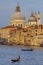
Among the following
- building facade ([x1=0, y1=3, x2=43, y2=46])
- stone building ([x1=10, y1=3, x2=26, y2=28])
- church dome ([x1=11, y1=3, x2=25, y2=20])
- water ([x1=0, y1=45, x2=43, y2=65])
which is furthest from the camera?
Answer: church dome ([x1=11, y1=3, x2=25, y2=20])

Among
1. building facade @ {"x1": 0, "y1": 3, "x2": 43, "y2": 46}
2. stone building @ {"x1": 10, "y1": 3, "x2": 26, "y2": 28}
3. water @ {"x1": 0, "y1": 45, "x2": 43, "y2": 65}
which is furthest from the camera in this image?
stone building @ {"x1": 10, "y1": 3, "x2": 26, "y2": 28}

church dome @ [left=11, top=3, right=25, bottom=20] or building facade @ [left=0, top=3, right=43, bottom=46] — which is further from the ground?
church dome @ [left=11, top=3, right=25, bottom=20]

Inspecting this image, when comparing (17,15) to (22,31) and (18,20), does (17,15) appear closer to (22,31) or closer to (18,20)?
(18,20)

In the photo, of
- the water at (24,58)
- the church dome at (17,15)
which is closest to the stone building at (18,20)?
the church dome at (17,15)

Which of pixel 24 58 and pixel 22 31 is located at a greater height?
pixel 24 58

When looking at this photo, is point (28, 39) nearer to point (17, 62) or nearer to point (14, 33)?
point (14, 33)

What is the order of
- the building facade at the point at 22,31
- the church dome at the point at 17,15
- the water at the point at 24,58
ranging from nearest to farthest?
the water at the point at 24,58, the building facade at the point at 22,31, the church dome at the point at 17,15

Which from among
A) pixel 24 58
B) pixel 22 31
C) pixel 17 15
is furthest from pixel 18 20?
pixel 24 58

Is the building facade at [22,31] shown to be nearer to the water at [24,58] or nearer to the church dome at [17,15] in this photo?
the church dome at [17,15]

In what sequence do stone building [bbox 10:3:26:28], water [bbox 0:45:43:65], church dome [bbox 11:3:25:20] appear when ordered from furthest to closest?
1. church dome [bbox 11:3:25:20]
2. stone building [bbox 10:3:26:28]
3. water [bbox 0:45:43:65]

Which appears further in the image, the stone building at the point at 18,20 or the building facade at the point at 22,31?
the stone building at the point at 18,20

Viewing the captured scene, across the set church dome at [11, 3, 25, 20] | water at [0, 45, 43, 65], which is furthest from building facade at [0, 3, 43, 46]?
water at [0, 45, 43, 65]

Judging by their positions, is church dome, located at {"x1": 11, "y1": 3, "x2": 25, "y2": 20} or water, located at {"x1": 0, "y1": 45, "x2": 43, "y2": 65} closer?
water, located at {"x1": 0, "y1": 45, "x2": 43, "y2": 65}

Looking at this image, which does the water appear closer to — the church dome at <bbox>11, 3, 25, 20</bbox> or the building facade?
the building facade
